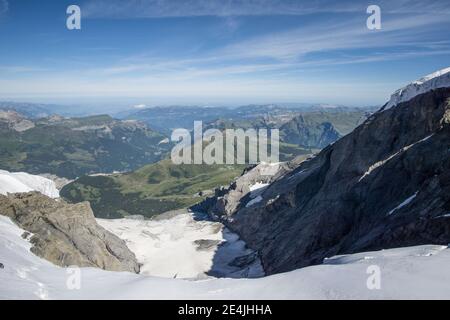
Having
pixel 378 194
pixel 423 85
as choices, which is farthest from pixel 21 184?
pixel 423 85

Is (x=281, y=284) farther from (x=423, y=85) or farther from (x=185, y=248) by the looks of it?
(x=185, y=248)

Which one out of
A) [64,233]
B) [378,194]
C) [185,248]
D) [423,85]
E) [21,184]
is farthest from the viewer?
[185,248]

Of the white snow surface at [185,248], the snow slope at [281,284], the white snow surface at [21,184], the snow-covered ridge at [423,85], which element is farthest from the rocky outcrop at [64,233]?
the snow-covered ridge at [423,85]

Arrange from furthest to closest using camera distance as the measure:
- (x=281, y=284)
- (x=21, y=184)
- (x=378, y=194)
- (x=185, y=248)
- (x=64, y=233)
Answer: (x=185, y=248) → (x=21, y=184) → (x=64, y=233) → (x=378, y=194) → (x=281, y=284)

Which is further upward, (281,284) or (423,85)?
(423,85)

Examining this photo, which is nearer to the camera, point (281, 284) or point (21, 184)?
point (281, 284)
